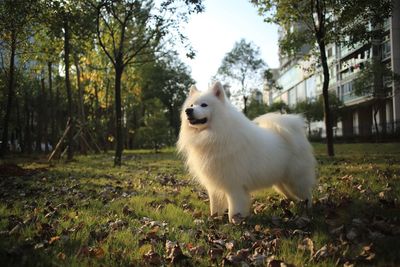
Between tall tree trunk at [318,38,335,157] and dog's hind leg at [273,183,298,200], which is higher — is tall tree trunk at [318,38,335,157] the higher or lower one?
the higher one

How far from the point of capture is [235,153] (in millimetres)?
5086

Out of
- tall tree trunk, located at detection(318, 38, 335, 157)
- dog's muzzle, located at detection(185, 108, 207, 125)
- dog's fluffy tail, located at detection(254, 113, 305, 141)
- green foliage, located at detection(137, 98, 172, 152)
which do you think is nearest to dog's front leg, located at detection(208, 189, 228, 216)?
dog's muzzle, located at detection(185, 108, 207, 125)

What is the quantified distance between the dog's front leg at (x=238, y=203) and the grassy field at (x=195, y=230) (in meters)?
0.14

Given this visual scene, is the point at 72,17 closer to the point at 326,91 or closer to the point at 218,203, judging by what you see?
the point at 326,91

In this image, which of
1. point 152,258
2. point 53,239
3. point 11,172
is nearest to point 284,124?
point 152,258

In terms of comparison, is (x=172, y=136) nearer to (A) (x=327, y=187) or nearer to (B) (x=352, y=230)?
(A) (x=327, y=187)

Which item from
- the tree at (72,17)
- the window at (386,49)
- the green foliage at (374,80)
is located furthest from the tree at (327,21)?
the window at (386,49)

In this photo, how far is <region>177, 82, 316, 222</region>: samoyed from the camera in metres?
5.05

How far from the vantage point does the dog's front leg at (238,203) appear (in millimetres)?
4939

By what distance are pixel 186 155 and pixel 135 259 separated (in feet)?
8.51

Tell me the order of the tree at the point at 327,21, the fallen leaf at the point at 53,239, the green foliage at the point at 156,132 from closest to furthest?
the fallen leaf at the point at 53,239, the tree at the point at 327,21, the green foliage at the point at 156,132

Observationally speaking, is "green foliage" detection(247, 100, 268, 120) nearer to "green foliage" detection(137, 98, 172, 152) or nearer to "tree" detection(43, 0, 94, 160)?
"green foliage" detection(137, 98, 172, 152)

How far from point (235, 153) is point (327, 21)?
13525 mm

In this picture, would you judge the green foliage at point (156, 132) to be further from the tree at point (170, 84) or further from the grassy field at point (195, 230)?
the grassy field at point (195, 230)
